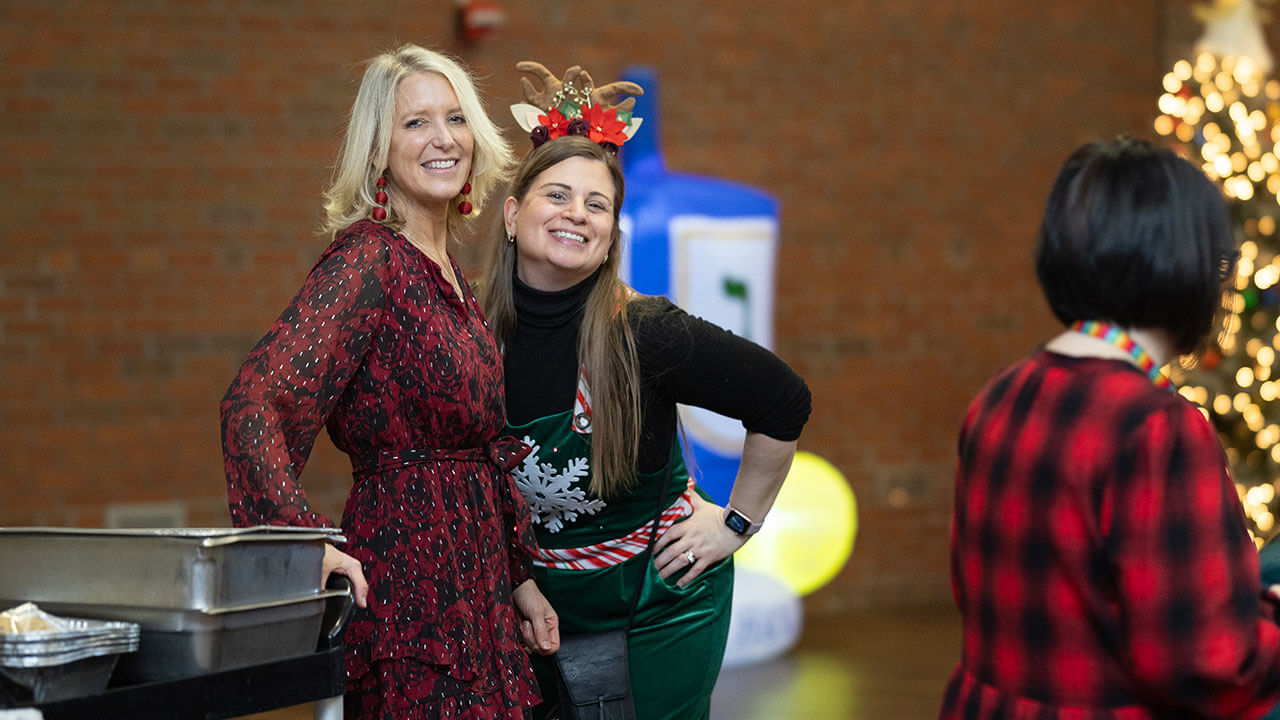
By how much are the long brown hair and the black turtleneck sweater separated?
2 centimetres

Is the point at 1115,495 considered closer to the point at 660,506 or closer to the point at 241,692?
the point at 241,692

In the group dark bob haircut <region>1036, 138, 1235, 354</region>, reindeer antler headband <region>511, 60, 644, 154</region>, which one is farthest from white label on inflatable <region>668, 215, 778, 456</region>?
dark bob haircut <region>1036, 138, 1235, 354</region>

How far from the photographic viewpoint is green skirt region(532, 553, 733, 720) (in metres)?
2.12

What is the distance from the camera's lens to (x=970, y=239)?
573cm

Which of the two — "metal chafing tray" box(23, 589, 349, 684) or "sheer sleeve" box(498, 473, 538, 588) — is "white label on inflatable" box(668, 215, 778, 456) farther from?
"metal chafing tray" box(23, 589, 349, 684)

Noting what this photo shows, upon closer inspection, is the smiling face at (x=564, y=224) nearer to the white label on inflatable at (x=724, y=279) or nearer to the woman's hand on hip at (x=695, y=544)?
the woman's hand on hip at (x=695, y=544)

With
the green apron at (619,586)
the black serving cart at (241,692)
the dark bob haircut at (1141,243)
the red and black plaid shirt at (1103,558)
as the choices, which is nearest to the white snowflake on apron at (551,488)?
the green apron at (619,586)

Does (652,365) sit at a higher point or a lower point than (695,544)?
higher

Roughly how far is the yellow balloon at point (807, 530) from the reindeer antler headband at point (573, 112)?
2.92m

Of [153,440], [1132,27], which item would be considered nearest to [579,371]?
[153,440]

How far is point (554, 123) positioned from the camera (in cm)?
221

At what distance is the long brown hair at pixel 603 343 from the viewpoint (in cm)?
204

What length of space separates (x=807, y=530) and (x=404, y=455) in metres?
3.61

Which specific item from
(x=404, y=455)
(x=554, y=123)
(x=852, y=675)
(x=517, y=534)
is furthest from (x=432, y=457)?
(x=852, y=675)
